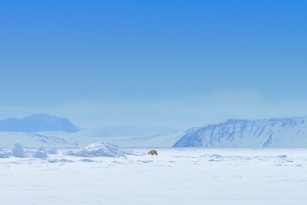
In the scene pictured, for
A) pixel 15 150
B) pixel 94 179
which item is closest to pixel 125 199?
pixel 94 179

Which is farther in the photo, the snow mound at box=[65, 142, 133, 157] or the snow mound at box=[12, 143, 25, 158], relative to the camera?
the snow mound at box=[65, 142, 133, 157]

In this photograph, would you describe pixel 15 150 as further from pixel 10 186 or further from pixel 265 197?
pixel 265 197

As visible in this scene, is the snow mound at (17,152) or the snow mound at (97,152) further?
the snow mound at (97,152)

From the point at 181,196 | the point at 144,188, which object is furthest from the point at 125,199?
the point at 144,188

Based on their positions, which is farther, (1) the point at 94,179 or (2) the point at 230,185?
(1) the point at 94,179

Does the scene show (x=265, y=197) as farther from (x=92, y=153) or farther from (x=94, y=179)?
(x=92, y=153)

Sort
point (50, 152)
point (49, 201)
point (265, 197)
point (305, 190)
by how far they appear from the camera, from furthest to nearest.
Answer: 1. point (50, 152)
2. point (305, 190)
3. point (265, 197)
4. point (49, 201)

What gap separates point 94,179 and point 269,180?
574 cm

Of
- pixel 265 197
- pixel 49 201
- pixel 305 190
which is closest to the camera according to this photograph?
pixel 49 201

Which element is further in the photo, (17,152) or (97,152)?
(97,152)

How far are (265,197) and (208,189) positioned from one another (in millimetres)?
2285

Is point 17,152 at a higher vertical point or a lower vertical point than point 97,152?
lower

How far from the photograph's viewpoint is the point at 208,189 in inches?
614

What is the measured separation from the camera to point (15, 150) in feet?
125
